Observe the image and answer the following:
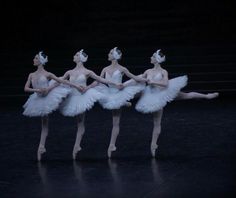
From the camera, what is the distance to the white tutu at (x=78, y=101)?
7035 mm

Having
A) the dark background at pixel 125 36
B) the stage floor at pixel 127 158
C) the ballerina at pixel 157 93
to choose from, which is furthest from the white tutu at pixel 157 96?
the dark background at pixel 125 36

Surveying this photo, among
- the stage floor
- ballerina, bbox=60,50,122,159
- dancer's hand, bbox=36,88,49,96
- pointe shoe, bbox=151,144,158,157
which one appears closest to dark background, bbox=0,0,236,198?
the stage floor

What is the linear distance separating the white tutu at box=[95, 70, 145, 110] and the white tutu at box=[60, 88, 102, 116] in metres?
0.10

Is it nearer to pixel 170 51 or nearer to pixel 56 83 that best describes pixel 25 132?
pixel 56 83

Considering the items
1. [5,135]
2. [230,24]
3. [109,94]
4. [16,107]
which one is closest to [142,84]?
[109,94]

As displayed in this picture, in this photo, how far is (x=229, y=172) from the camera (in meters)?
6.48

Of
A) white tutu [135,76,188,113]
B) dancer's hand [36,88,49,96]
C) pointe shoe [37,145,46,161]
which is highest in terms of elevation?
dancer's hand [36,88,49,96]

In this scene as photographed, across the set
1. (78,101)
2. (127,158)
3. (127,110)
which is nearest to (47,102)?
(78,101)

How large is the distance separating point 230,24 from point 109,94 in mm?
5788

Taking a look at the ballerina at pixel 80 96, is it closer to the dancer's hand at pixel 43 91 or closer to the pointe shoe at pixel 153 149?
the dancer's hand at pixel 43 91

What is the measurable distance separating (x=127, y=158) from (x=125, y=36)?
552 centimetres

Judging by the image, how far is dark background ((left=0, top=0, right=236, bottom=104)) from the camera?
1187 centimetres

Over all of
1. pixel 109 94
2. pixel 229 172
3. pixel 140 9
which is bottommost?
pixel 229 172

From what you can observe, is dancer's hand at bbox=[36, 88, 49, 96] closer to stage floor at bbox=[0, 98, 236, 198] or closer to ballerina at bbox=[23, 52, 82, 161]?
ballerina at bbox=[23, 52, 82, 161]
